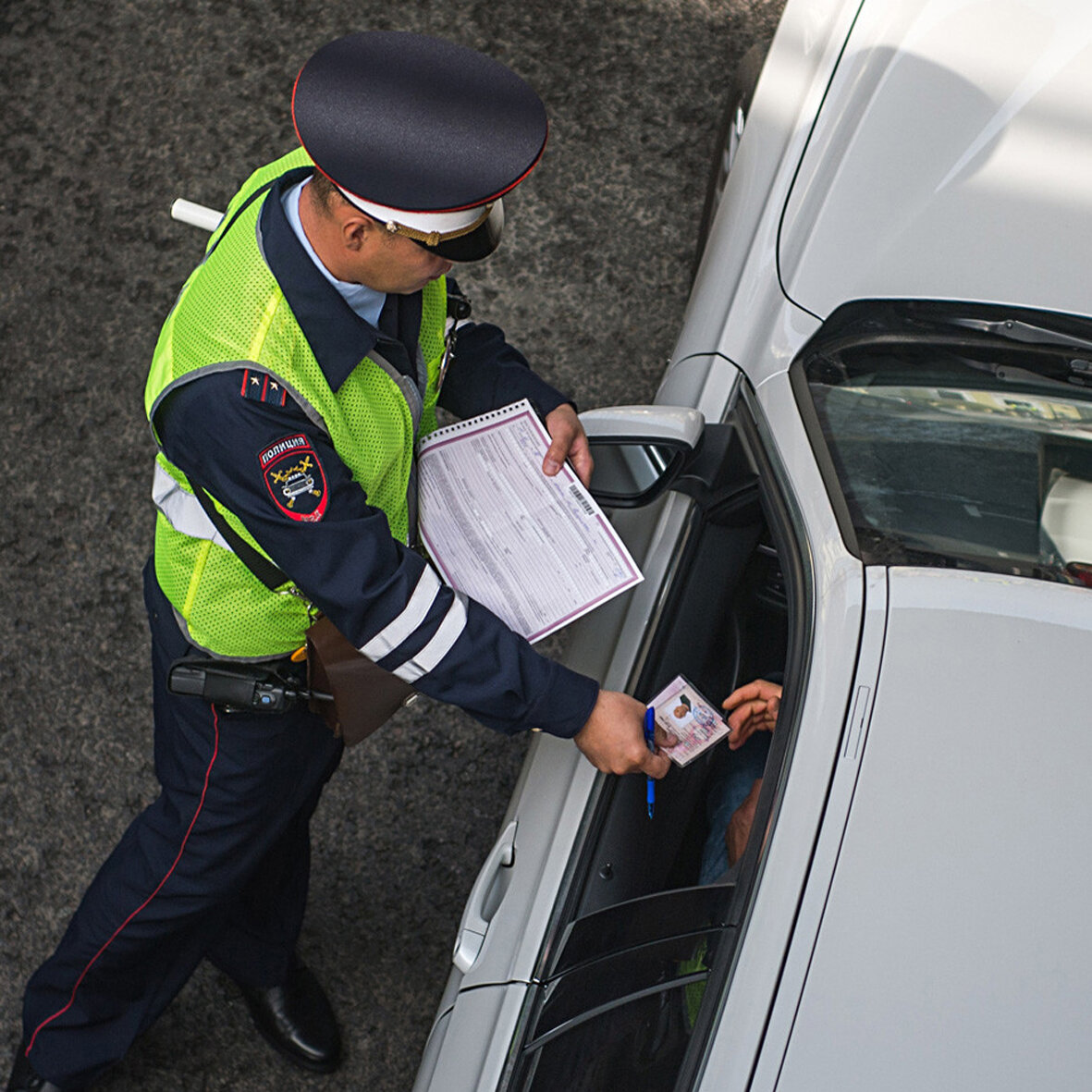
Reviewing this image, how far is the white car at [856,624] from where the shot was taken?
126cm

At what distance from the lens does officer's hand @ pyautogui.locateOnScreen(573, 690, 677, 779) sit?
158cm

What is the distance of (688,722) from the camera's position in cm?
159

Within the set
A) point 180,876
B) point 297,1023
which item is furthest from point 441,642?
point 297,1023

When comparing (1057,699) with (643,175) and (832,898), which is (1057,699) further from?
(643,175)

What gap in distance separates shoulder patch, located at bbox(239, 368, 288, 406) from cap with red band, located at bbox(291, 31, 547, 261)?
0.23 m

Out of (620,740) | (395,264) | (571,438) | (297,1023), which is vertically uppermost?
(395,264)

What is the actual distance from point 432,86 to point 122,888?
1364 millimetres

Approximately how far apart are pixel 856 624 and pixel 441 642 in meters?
0.53

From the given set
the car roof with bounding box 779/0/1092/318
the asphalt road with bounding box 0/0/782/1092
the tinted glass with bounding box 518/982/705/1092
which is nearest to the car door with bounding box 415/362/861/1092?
the tinted glass with bounding box 518/982/705/1092

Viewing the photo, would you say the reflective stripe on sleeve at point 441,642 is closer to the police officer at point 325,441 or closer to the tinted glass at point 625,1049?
the police officer at point 325,441

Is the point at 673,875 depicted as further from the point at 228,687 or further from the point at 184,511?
the point at 184,511

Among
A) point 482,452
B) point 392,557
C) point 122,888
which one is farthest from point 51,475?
point 392,557

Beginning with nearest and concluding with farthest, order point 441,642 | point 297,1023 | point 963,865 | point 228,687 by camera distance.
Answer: point 963,865
point 441,642
point 228,687
point 297,1023

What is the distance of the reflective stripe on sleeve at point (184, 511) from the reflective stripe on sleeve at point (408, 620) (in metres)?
0.25
